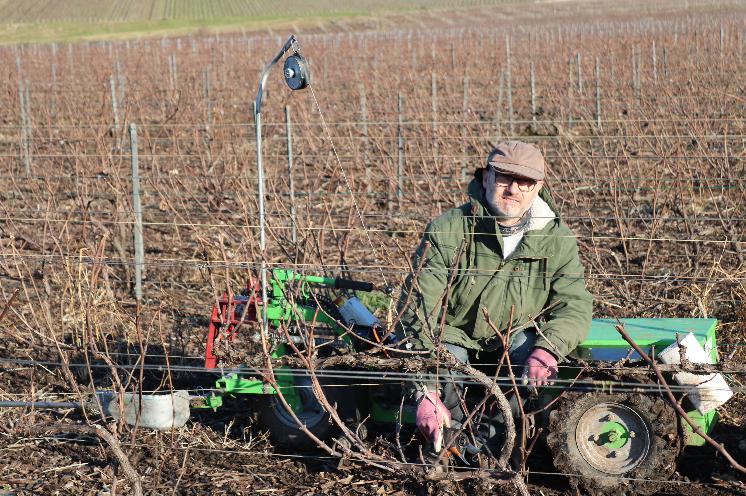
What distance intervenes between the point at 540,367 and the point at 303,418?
0.94 m

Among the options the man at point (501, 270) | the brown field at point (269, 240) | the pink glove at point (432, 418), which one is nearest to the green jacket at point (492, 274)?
the man at point (501, 270)

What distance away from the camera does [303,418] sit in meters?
3.85

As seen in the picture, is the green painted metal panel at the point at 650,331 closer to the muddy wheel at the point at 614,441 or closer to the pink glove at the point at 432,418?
the muddy wheel at the point at 614,441

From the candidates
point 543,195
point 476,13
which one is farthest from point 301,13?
point 543,195

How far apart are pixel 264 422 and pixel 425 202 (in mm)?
3486

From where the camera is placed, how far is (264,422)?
3.91m

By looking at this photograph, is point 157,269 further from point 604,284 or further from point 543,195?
point 543,195

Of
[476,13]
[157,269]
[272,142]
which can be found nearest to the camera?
[157,269]

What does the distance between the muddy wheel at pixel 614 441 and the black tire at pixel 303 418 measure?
30.5 inches

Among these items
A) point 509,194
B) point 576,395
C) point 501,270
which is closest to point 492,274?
point 501,270

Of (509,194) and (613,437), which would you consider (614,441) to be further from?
(509,194)

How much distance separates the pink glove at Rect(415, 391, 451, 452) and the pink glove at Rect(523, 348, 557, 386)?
0.95 ft

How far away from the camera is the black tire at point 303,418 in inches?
149

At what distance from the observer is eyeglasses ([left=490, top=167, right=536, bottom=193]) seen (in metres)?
3.61
